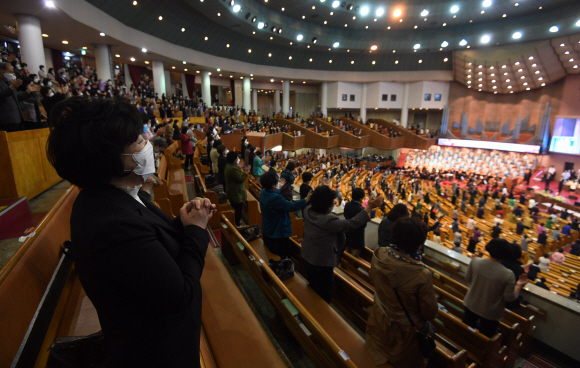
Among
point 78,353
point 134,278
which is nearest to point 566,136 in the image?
point 134,278

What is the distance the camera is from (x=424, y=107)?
925 inches

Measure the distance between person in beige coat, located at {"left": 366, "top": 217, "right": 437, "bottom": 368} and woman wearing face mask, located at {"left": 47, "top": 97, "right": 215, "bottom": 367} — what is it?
3.46 feet

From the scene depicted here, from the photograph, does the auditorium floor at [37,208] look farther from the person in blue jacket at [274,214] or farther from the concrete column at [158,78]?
the concrete column at [158,78]

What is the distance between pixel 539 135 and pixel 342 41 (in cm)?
1455

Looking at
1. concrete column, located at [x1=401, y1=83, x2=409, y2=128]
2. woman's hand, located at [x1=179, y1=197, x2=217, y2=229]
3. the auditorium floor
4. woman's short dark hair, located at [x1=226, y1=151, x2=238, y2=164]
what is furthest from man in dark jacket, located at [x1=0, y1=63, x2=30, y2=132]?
concrete column, located at [x1=401, y1=83, x2=409, y2=128]

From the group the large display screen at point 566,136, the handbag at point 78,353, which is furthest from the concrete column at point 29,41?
the large display screen at point 566,136

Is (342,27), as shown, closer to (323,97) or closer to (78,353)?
(323,97)

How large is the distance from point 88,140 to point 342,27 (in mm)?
22106

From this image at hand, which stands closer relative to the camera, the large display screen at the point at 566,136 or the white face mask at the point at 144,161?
the white face mask at the point at 144,161

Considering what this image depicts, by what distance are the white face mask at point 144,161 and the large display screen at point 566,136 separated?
2360cm

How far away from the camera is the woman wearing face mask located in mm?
752

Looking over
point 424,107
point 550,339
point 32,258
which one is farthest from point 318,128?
point 32,258

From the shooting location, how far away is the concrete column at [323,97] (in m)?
24.2

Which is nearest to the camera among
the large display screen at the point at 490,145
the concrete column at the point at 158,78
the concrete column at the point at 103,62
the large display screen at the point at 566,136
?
the concrete column at the point at 103,62
